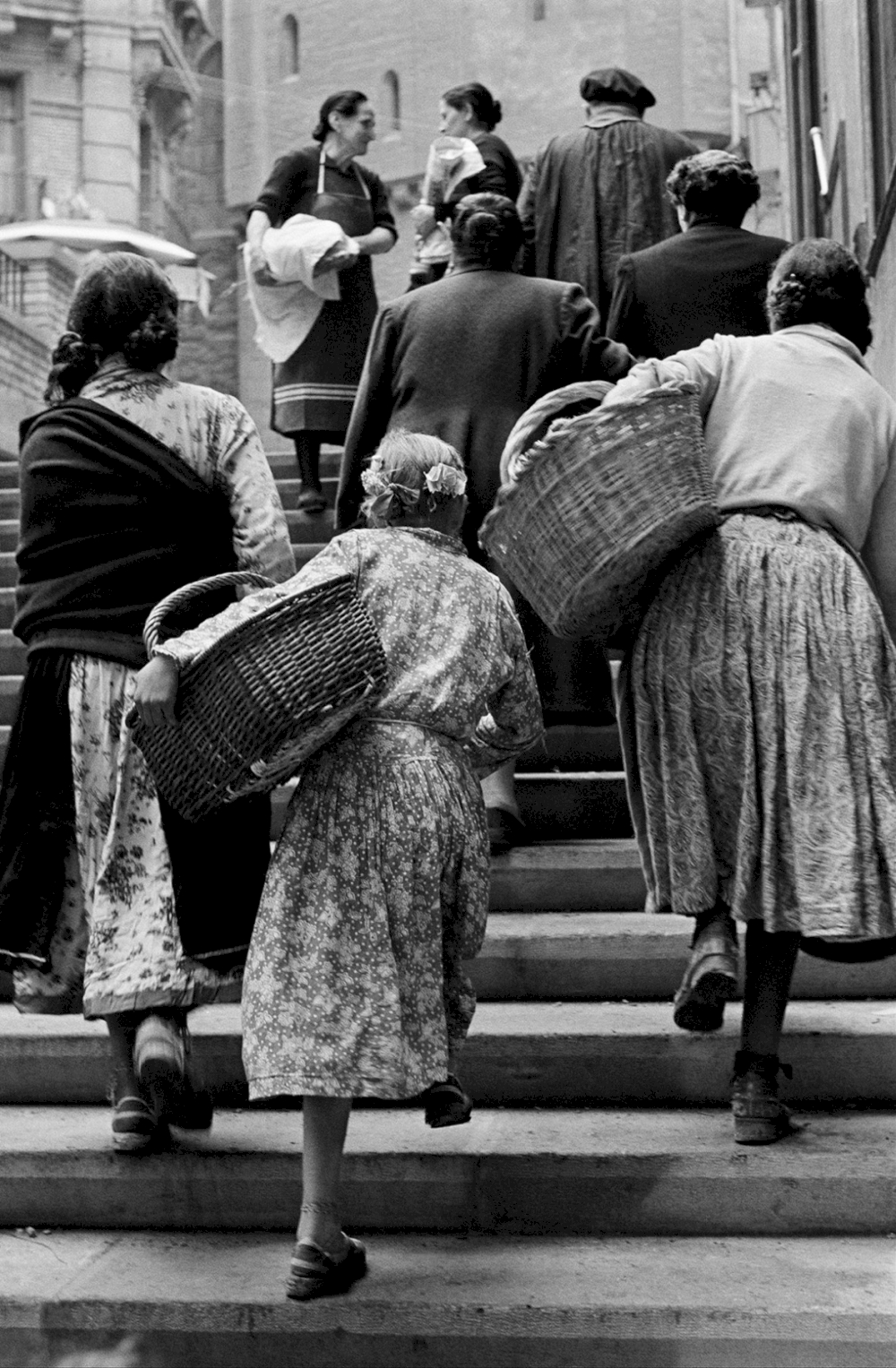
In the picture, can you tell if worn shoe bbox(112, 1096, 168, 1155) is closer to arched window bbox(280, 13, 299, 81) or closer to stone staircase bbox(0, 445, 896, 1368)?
stone staircase bbox(0, 445, 896, 1368)

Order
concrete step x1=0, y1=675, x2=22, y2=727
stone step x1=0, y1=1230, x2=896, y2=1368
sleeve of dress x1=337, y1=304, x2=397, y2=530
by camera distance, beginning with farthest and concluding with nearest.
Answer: concrete step x1=0, y1=675, x2=22, y2=727, sleeve of dress x1=337, y1=304, x2=397, y2=530, stone step x1=0, y1=1230, x2=896, y2=1368

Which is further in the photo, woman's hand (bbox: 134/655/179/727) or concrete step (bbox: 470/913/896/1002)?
concrete step (bbox: 470/913/896/1002)

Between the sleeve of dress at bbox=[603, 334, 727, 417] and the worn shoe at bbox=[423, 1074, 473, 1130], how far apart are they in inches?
54.2

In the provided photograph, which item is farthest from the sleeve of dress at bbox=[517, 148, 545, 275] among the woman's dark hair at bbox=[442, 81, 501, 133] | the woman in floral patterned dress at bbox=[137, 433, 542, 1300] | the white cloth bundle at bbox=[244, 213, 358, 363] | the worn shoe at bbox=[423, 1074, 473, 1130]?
the worn shoe at bbox=[423, 1074, 473, 1130]

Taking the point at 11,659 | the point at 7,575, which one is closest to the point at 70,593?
the point at 11,659

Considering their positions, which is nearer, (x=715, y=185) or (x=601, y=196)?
(x=715, y=185)

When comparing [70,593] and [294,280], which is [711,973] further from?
[294,280]

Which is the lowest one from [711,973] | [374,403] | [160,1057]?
[160,1057]

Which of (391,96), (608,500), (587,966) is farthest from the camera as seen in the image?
(391,96)

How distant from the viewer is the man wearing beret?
23.5 feet

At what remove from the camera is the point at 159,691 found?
384 cm

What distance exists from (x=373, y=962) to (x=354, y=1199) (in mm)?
679

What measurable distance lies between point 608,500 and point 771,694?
1.67 ft

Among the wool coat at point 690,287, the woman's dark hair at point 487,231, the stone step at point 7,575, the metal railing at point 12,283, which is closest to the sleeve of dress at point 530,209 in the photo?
the woman's dark hair at point 487,231
